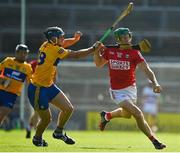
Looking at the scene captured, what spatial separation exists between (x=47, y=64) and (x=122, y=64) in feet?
4.46

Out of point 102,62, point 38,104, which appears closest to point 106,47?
point 102,62

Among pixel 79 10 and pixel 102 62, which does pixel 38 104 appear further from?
pixel 79 10

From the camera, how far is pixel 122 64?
1484cm

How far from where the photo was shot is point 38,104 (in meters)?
14.6

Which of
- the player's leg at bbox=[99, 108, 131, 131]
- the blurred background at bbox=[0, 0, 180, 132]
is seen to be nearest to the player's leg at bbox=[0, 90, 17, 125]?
the player's leg at bbox=[99, 108, 131, 131]

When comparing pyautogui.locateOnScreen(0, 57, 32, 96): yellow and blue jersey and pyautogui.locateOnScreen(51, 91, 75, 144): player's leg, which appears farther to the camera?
pyautogui.locateOnScreen(0, 57, 32, 96): yellow and blue jersey

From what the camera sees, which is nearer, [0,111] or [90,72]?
[0,111]

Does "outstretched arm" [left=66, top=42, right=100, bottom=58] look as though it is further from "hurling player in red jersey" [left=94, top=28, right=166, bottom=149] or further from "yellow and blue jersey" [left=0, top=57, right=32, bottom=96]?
"yellow and blue jersey" [left=0, top=57, right=32, bottom=96]

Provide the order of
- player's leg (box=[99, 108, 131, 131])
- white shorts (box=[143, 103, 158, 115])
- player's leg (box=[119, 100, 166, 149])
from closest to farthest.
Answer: player's leg (box=[119, 100, 166, 149]) < player's leg (box=[99, 108, 131, 131]) < white shorts (box=[143, 103, 158, 115])

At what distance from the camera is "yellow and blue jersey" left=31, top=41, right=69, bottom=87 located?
1444 centimetres

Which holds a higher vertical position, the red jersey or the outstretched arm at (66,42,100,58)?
the outstretched arm at (66,42,100,58)

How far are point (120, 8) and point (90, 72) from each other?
8.44 metres

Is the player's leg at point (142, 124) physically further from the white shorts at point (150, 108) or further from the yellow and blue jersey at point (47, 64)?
the white shorts at point (150, 108)

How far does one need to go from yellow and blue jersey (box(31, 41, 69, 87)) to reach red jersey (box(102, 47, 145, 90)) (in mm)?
1008
